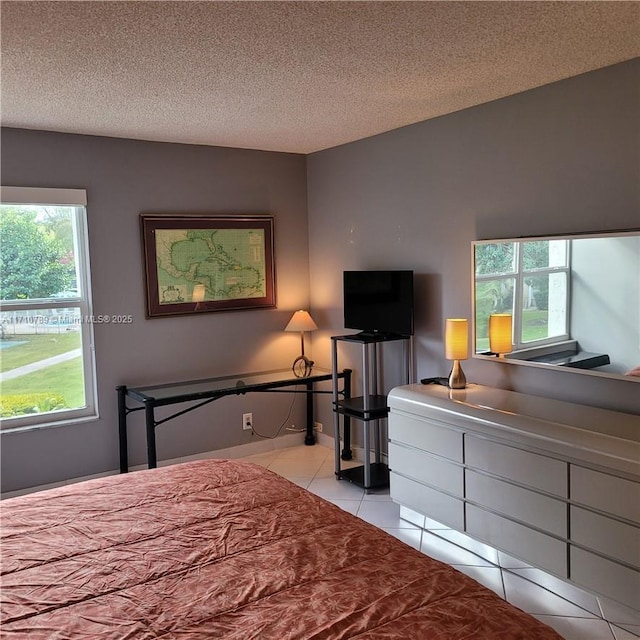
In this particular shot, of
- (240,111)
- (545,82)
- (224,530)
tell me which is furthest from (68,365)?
(545,82)

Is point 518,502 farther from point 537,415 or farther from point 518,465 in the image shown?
point 537,415

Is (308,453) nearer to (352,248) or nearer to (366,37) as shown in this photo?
(352,248)

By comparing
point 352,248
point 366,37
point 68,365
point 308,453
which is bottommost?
point 308,453

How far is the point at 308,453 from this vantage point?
196 inches

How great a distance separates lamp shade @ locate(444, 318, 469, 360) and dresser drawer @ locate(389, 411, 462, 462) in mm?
451

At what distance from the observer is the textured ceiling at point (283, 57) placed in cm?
221

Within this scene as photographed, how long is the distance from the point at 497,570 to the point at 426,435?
0.74 metres

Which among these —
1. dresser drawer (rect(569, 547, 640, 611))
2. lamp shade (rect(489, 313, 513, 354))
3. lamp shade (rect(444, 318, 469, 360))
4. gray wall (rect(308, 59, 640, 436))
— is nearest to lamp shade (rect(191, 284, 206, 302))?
gray wall (rect(308, 59, 640, 436))

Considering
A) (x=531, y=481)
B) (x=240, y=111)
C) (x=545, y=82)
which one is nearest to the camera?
(x=531, y=481)

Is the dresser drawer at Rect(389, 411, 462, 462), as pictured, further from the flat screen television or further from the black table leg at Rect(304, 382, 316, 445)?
the black table leg at Rect(304, 382, 316, 445)

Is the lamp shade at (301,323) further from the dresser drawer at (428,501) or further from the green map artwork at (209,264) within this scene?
the dresser drawer at (428,501)

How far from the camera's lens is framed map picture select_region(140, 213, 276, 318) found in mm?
4457

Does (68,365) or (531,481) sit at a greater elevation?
(68,365)

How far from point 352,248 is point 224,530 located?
115 inches
